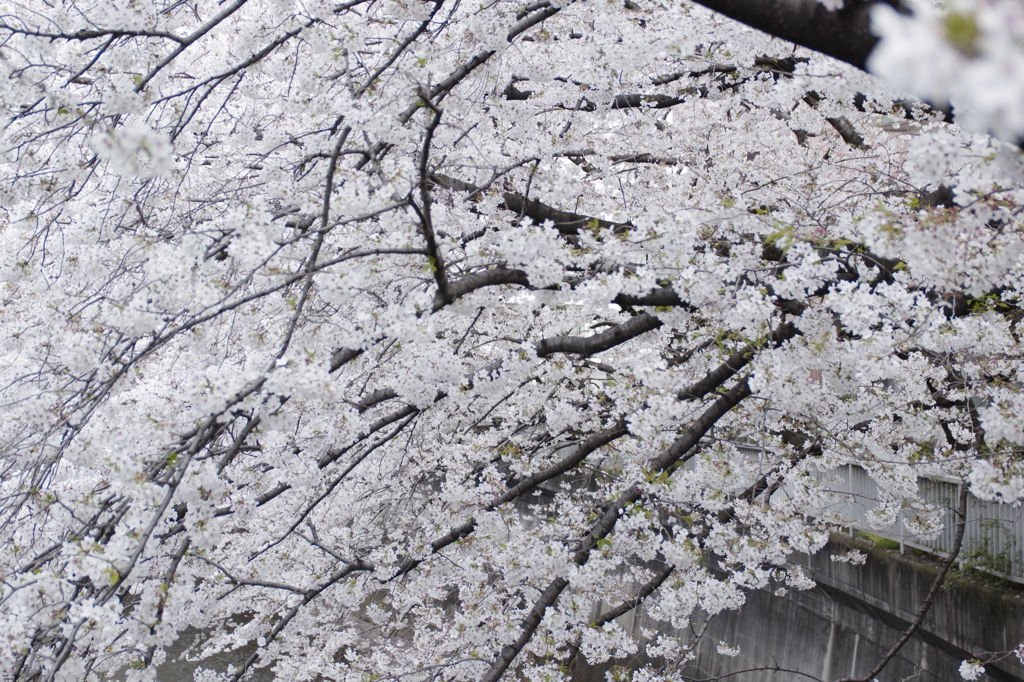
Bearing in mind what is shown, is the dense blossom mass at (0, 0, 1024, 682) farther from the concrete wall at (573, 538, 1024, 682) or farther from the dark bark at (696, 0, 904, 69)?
the concrete wall at (573, 538, 1024, 682)

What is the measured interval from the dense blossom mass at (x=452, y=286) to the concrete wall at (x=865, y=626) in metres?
0.70

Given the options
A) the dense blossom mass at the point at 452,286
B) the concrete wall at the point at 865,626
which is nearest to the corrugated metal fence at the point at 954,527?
the concrete wall at the point at 865,626

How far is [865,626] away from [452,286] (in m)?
6.62

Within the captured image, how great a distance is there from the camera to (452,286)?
3.65 meters

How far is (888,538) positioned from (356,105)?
24.7 ft

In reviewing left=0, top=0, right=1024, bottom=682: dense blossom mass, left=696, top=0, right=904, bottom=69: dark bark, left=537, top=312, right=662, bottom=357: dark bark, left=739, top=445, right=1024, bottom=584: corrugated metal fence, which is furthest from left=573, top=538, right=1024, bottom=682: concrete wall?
left=696, top=0, right=904, bottom=69: dark bark

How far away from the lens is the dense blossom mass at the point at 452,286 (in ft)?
10.0

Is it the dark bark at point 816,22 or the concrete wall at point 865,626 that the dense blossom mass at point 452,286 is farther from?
the concrete wall at point 865,626

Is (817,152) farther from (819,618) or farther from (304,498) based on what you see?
(304,498)

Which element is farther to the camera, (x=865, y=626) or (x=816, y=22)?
(x=865, y=626)

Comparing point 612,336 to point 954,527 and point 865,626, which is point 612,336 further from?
point 865,626

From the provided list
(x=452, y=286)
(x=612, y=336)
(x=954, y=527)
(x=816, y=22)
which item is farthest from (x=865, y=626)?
(x=816, y=22)

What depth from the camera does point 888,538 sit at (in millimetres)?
7703

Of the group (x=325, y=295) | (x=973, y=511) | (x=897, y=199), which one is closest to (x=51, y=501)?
(x=325, y=295)
